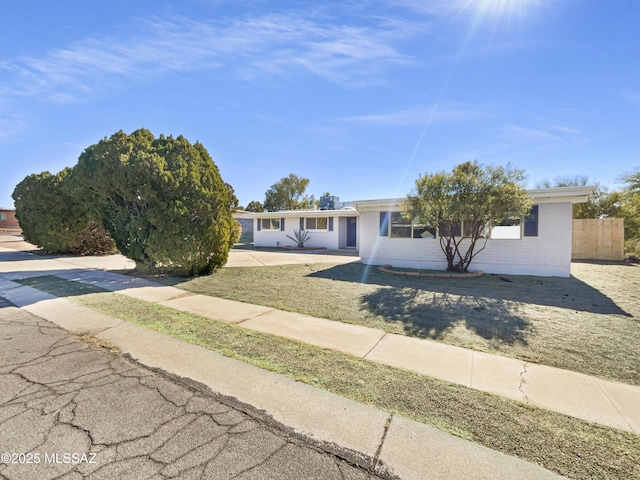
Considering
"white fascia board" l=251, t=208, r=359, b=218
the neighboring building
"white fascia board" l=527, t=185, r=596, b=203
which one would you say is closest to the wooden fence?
"white fascia board" l=527, t=185, r=596, b=203

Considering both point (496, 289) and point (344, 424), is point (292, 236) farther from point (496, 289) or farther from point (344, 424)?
point (344, 424)

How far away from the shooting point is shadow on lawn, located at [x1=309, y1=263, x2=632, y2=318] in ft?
20.3

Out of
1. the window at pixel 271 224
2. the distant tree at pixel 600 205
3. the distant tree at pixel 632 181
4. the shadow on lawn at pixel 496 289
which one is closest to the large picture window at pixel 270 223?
the window at pixel 271 224

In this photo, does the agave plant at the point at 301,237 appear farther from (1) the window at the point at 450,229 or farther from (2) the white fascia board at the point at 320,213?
(1) the window at the point at 450,229

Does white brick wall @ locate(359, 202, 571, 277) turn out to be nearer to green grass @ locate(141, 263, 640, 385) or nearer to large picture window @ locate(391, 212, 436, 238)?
large picture window @ locate(391, 212, 436, 238)

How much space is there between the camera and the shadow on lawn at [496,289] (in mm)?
6188

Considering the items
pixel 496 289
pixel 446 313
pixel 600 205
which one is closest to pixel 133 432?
pixel 446 313

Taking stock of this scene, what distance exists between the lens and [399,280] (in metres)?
9.01

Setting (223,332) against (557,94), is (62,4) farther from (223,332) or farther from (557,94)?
(557,94)

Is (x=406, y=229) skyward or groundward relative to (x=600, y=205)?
groundward

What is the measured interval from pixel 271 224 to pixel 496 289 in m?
16.8

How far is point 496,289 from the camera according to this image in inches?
303

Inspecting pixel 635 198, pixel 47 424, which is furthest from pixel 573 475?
pixel 635 198

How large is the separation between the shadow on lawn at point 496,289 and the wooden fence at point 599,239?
6.66 metres
